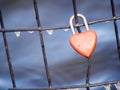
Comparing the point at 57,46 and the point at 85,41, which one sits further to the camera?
the point at 57,46

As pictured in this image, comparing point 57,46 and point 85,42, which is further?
point 57,46

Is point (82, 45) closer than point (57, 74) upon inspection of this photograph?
Yes

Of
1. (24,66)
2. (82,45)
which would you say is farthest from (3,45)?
(82,45)

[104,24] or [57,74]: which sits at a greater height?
[104,24]

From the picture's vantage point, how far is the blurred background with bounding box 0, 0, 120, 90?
55 centimetres

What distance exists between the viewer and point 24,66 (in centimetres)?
58

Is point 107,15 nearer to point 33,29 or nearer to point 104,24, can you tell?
point 104,24

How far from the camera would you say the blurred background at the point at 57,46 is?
549 millimetres

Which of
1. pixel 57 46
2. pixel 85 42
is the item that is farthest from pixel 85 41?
pixel 57 46

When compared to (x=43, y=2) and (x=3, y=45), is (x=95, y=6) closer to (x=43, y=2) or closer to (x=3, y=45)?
(x=43, y=2)

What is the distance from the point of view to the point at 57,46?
567 millimetres

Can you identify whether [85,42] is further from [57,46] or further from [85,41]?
[57,46]

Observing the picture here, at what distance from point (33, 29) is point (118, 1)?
0.20 meters

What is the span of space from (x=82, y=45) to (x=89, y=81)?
0.13m
